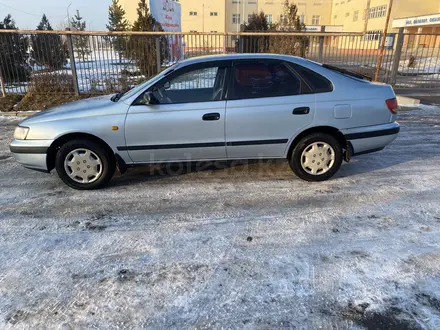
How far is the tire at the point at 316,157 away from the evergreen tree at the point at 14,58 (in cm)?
948

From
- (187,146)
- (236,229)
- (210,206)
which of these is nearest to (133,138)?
(187,146)

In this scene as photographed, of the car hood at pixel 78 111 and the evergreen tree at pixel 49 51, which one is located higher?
the evergreen tree at pixel 49 51

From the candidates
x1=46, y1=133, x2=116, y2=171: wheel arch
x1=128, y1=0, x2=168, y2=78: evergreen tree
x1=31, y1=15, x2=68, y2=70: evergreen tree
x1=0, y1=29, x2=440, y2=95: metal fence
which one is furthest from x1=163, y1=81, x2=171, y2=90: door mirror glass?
x1=31, y1=15, x2=68, y2=70: evergreen tree

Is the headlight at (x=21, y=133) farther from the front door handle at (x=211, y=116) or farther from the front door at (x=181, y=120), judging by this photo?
the front door handle at (x=211, y=116)

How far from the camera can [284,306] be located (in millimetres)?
2359

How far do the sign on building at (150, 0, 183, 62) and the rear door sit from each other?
7759 millimetres

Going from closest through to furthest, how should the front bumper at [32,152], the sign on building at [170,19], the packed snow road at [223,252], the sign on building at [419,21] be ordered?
the packed snow road at [223,252]
the front bumper at [32,152]
the sign on building at [170,19]
the sign on building at [419,21]

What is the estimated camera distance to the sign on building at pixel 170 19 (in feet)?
38.1

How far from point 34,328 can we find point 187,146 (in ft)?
8.25

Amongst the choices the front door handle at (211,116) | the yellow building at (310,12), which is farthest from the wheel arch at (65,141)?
the yellow building at (310,12)

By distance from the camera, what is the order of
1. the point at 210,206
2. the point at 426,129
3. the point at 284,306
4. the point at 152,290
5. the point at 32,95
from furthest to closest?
the point at 32,95
the point at 426,129
the point at 210,206
the point at 152,290
the point at 284,306

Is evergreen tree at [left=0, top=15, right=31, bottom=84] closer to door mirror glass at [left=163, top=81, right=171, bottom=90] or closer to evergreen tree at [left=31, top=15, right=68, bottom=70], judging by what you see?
evergreen tree at [left=31, top=15, right=68, bottom=70]

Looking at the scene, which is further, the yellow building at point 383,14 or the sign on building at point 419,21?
the yellow building at point 383,14

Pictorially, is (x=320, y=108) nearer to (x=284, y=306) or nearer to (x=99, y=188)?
(x=284, y=306)
